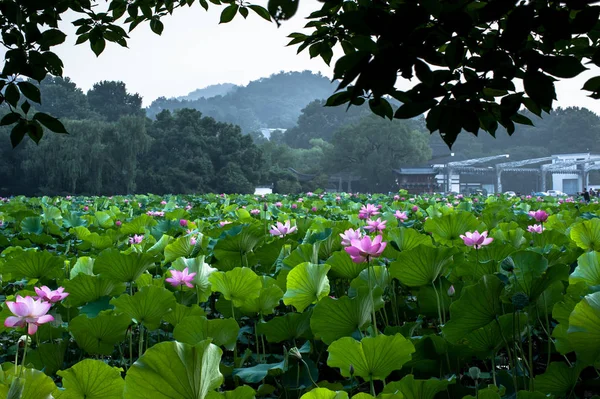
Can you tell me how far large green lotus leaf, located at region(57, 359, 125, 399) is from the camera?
0.75 metres

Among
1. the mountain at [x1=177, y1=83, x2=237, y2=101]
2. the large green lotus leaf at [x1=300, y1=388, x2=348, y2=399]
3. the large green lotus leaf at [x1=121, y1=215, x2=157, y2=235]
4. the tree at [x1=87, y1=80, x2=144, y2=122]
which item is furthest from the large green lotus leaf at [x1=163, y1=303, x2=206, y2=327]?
the mountain at [x1=177, y1=83, x2=237, y2=101]

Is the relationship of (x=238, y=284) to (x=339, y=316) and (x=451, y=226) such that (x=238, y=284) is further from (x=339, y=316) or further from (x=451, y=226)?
(x=451, y=226)

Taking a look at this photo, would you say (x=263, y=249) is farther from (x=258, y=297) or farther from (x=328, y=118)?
(x=328, y=118)

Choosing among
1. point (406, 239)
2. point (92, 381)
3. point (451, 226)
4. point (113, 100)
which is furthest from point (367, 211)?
point (113, 100)

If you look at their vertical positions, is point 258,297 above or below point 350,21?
below

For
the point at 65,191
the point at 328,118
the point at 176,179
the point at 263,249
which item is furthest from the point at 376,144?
the point at 263,249

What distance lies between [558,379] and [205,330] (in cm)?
61

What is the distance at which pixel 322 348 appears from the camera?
1.23 metres

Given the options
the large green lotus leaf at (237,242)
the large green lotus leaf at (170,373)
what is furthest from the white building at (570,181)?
the large green lotus leaf at (170,373)

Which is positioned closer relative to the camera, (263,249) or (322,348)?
(322,348)

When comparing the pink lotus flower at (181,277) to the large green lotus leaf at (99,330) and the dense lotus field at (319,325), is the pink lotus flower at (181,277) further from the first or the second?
the large green lotus leaf at (99,330)

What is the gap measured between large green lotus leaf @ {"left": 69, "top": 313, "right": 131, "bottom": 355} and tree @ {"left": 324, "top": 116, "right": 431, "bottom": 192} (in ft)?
109

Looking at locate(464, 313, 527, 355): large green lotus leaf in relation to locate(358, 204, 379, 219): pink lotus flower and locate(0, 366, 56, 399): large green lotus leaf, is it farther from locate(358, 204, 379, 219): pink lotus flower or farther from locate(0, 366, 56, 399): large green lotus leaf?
locate(358, 204, 379, 219): pink lotus flower

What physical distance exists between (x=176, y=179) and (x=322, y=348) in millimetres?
24380
